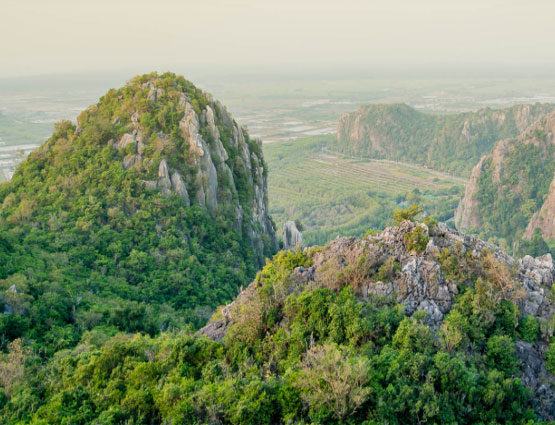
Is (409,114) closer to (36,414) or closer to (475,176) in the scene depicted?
(475,176)

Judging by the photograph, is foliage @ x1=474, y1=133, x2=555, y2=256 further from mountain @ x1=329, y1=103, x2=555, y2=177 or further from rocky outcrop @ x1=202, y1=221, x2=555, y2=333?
rocky outcrop @ x1=202, y1=221, x2=555, y2=333

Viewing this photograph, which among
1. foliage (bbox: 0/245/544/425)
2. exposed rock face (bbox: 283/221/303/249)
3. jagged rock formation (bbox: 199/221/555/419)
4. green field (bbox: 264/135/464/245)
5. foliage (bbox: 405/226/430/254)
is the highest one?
foliage (bbox: 405/226/430/254)

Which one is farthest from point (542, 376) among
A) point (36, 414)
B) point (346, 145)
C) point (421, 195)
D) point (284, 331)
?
point (346, 145)

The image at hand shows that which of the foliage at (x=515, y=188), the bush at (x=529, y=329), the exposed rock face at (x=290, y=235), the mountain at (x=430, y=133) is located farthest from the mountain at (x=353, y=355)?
the mountain at (x=430, y=133)

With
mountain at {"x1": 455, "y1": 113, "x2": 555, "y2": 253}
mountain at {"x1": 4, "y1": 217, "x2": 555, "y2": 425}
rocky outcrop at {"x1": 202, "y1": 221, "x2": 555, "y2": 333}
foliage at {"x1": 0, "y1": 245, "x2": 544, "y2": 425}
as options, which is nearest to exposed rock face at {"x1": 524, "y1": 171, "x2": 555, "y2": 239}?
mountain at {"x1": 455, "y1": 113, "x2": 555, "y2": 253}

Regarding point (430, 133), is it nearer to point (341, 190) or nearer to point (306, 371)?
point (341, 190)

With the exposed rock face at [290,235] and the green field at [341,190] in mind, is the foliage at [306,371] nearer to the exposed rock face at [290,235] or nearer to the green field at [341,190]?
the exposed rock face at [290,235]
